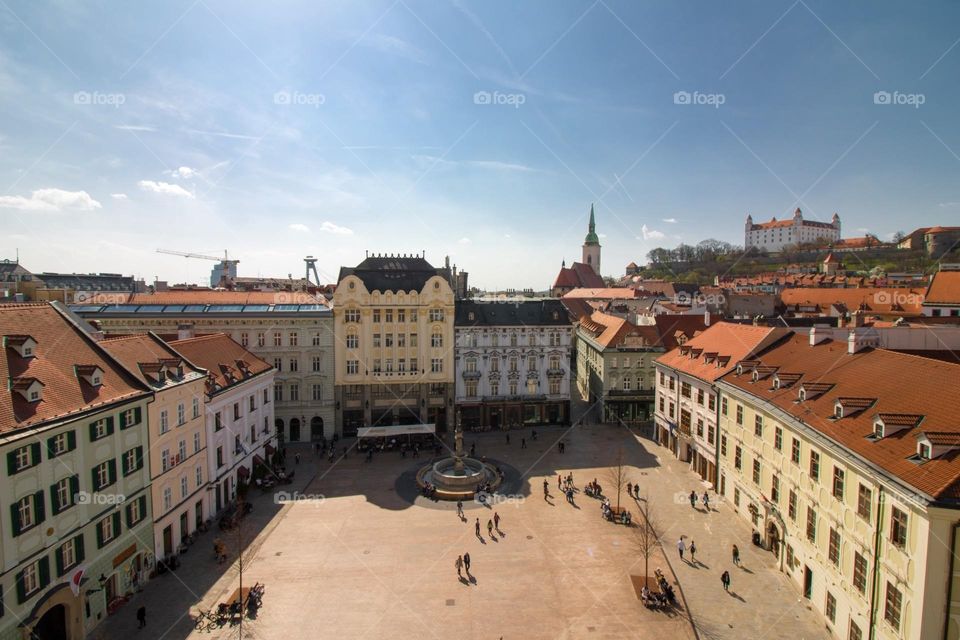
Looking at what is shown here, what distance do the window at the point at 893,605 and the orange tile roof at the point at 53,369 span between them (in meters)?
32.2

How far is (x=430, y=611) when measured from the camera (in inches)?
952

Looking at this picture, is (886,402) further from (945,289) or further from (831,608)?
Answer: (945,289)

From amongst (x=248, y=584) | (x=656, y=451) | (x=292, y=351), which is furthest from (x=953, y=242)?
(x=248, y=584)

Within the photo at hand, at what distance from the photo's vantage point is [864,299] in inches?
3376

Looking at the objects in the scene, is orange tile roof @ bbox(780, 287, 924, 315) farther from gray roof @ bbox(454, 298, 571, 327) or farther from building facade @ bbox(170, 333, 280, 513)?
building facade @ bbox(170, 333, 280, 513)

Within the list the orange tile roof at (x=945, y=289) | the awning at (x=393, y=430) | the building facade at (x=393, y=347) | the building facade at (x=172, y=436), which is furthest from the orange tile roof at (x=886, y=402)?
the orange tile roof at (x=945, y=289)

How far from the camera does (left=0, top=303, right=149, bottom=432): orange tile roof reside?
20.5m

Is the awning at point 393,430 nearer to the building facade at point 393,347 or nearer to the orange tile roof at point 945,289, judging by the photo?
the building facade at point 393,347

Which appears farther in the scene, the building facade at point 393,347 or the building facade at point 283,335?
the building facade at point 393,347

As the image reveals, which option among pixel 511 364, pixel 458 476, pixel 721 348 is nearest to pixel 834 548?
pixel 721 348

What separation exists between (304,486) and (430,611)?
63.1 ft

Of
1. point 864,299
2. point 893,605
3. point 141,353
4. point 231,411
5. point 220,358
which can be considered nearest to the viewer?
point 893,605

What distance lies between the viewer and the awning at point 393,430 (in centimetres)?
4816

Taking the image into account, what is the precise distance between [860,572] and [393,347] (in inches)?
1619
